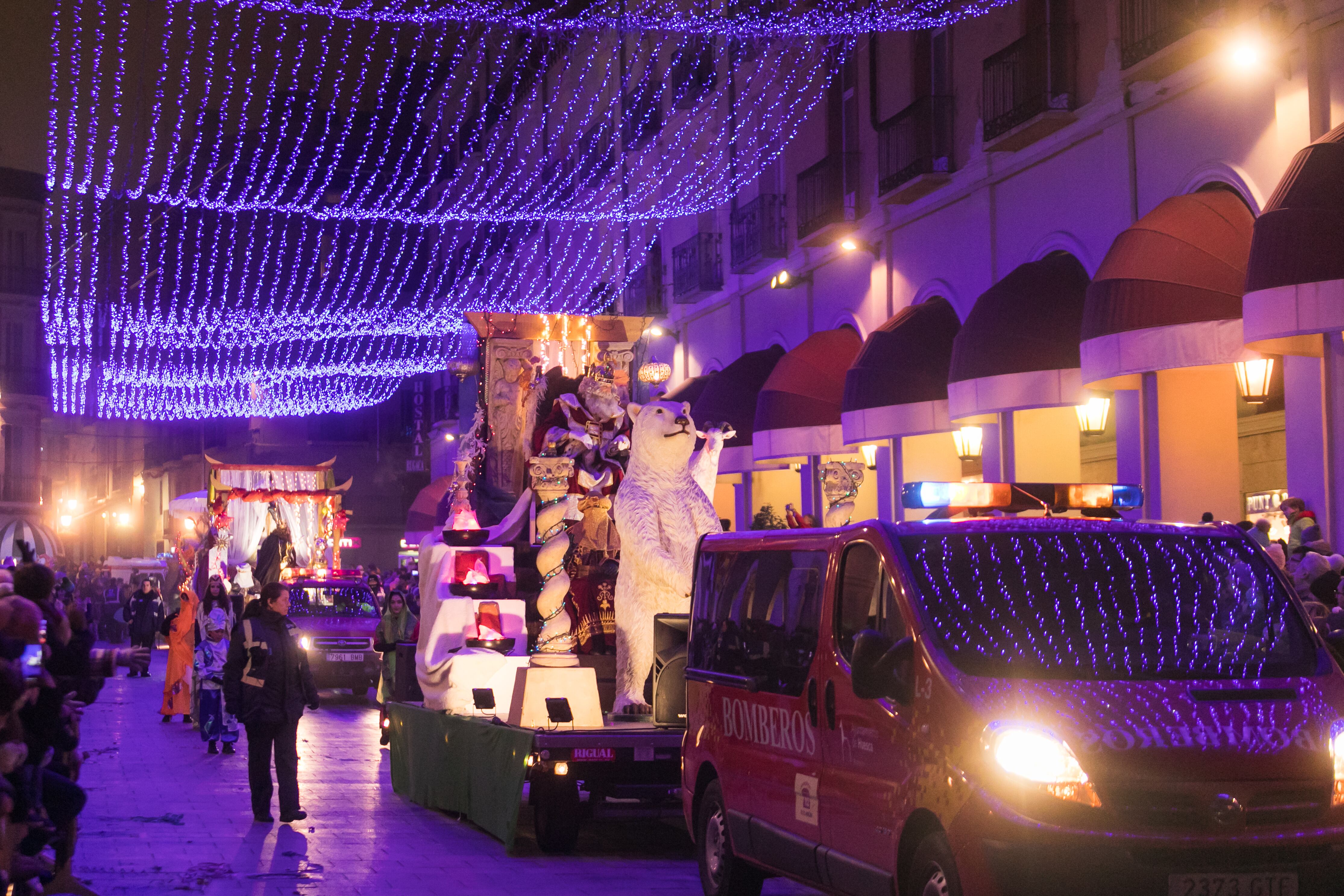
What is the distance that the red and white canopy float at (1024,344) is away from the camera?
17688 mm

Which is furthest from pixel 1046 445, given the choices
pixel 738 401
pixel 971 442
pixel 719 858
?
pixel 719 858

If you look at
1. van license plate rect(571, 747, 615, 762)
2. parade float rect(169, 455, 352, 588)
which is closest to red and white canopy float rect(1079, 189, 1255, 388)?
van license plate rect(571, 747, 615, 762)

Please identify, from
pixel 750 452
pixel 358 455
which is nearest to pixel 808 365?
pixel 750 452

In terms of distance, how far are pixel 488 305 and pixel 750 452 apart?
1747 centimetres

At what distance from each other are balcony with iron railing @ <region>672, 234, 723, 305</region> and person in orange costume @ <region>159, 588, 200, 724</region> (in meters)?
12.5

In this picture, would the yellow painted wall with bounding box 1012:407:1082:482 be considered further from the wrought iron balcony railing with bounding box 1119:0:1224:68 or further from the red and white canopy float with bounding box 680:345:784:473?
the red and white canopy float with bounding box 680:345:784:473

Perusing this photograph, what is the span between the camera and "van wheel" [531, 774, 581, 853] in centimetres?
1060

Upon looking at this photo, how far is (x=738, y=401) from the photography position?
1083 inches

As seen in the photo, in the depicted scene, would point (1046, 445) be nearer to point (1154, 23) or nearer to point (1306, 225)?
point (1154, 23)

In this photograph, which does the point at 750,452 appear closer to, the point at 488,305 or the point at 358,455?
the point at 488,305

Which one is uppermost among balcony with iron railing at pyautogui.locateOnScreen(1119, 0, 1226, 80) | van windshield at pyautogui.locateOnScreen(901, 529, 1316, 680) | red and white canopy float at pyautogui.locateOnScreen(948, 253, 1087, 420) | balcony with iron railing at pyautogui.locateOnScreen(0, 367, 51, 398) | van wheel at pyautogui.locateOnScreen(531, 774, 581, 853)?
balcony with iron railing at pyautogui.locateOnScreen(0, 367, 51, 398)

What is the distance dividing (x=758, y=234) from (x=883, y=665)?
21673mm

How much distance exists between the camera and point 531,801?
1087cm

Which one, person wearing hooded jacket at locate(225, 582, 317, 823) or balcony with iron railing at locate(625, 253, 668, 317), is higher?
balcony with iron railing at locate(625, 253, 668, 317)
